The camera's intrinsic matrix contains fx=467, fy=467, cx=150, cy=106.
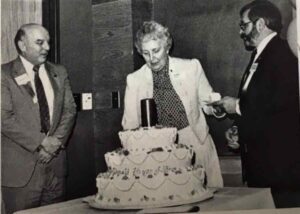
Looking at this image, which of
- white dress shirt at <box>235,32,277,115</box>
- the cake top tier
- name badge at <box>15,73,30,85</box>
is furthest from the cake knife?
name badge at <box>15,73,30,85</box>

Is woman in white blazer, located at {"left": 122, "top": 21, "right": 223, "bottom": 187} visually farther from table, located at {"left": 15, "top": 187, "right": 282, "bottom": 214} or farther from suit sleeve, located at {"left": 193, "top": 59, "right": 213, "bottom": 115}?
table, located at {"left": 15, "top": 187, "right": 282, "bottom": 214}

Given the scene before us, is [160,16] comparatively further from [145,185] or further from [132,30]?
[145,185]

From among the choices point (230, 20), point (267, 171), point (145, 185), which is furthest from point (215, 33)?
point (145, 185)

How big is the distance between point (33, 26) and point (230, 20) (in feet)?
3.01

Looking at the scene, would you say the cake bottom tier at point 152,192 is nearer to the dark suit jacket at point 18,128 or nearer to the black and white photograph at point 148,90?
the black and white photograph at point 148,90

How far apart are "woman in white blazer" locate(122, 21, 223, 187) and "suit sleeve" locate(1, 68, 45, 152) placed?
1.46 ft

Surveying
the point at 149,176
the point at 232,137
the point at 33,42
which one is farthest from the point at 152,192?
the point at 33,42

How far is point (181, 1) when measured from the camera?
2219mm

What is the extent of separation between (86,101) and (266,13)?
93 cm

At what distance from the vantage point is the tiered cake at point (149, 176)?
1.81 metres

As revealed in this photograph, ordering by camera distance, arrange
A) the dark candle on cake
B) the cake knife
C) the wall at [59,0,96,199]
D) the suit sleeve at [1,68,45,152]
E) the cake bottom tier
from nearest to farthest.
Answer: the cake knife < the cake bottom tier < the dark candle on cake < the suit sleeve at [1,68,45,152] < the wall at [59,0,96,199]

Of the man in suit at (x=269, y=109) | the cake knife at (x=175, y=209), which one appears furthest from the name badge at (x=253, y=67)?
the cake knife at (x=175, y=209)

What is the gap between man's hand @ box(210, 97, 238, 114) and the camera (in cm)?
215

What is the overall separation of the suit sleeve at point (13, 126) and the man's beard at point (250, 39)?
1.03 m
